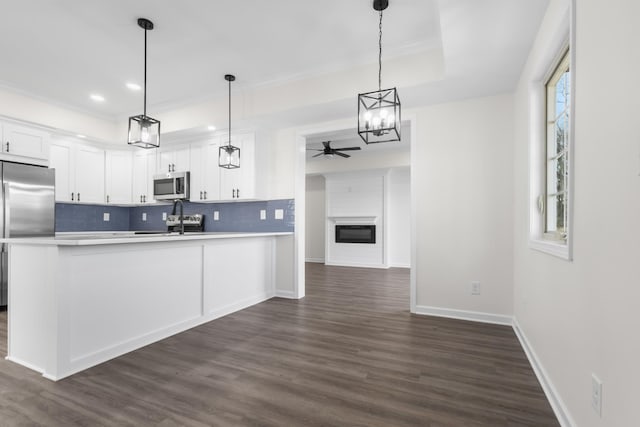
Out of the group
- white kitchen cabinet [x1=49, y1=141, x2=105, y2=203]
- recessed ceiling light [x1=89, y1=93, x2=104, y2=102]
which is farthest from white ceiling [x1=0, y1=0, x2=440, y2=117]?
white kitchen cabinet [x1=49, y1=141, x2=105, y2=203]

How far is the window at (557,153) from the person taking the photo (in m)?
2.05

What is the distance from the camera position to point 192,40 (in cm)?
295

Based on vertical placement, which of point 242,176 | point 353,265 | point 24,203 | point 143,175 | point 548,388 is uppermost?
point 143,175

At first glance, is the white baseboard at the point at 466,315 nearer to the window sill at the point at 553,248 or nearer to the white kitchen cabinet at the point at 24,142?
the window sill at the point at 553,248

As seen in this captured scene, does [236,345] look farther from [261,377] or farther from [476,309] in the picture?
[476,309]

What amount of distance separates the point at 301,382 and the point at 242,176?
299 centimetres

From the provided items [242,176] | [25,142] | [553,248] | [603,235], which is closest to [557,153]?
[553,248]

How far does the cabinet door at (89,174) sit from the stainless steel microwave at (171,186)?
0.90 m

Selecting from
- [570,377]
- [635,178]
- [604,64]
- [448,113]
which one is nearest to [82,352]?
[570,377]

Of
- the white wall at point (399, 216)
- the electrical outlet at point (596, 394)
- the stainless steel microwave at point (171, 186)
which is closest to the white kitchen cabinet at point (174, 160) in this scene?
the stainless steel microwave at point (171, 186)

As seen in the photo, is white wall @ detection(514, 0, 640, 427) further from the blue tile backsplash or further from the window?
the blue tile backsplash

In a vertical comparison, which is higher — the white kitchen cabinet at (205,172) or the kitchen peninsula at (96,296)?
the white kitchen cabinet at (205,172)

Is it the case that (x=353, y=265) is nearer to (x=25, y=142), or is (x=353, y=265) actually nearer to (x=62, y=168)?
(x=62, y=168)

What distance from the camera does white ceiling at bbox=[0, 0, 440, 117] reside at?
A: 2520 millimetres
